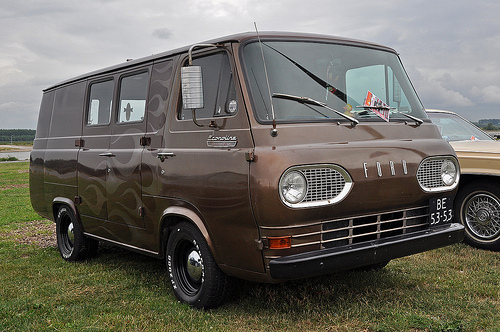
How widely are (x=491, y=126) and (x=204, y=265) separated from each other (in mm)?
7963

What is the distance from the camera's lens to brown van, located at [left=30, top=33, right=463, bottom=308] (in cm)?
397

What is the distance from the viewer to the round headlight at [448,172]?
484 centimetres

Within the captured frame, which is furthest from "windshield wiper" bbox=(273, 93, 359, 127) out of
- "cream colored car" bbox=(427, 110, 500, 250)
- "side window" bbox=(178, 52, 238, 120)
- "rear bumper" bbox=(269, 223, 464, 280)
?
"cream colored car" bbox=(427, 110, 500, 250)

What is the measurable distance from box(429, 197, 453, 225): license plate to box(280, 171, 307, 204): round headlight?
1.40 meters

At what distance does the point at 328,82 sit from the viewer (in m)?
4.59

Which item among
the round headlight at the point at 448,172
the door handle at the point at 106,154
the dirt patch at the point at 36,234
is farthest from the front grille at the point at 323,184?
the dirt patch at the point at 36,234

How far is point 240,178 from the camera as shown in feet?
13.4

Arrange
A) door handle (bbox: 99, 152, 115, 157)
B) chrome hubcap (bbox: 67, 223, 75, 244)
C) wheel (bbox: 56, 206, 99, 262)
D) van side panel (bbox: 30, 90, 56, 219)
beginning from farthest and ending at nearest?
van side panel (bbox: 30, 90, 56, 219) → chrome hubcap (bbox: 67, 223, 75, 244) → wheel (bbox: 56, 206, 99, 262) → door handle (bbox: 99, 152, 115, 157)

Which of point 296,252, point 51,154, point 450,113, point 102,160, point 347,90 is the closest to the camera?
point 296,252

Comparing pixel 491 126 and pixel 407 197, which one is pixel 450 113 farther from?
pixel 407 197

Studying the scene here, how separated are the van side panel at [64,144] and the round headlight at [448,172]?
4.37m

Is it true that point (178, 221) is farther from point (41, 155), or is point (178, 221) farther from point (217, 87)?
point (41, 155)

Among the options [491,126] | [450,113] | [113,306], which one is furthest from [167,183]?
[491,126]

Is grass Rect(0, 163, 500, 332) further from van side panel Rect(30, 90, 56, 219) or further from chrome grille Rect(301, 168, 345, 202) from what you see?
van side panel Rect(30, 90, 56, 219)
